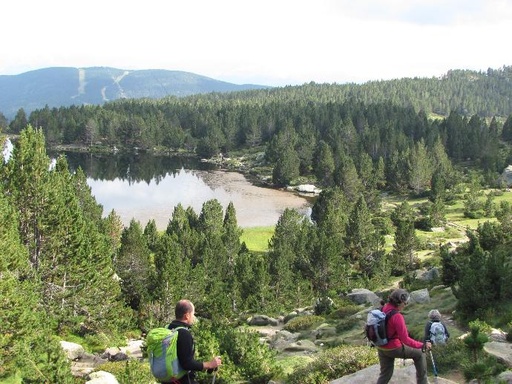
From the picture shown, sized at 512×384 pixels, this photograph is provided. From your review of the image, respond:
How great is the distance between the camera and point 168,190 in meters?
129

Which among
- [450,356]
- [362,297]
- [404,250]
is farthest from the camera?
[404,250]

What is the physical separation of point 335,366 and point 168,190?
11504 cm

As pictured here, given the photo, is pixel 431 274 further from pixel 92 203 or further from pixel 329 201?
pixel 92 203

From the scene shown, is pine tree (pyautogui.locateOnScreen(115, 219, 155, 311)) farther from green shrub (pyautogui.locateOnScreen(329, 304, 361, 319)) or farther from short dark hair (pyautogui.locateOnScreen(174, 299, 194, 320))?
short dark hair (pyautogui.locateOnScreen(174, 299, 194, 320))

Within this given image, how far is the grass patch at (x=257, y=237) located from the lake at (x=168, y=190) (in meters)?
5.43

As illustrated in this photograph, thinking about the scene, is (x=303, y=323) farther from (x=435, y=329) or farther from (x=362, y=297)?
(x=435, y=329)

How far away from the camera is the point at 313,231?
6181 cm

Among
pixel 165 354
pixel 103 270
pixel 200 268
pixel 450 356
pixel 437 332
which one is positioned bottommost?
pixel 200 268

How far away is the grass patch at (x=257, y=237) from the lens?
75.5m

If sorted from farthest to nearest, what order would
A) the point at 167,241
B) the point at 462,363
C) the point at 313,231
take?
the point at 313,231 → the point at 167,241 → the point at 462,363

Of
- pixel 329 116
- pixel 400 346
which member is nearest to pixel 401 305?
pixel 400 346

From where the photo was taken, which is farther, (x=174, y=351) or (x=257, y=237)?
(x=257, y=237)

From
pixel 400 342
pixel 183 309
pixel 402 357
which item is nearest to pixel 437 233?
pixel 402 357

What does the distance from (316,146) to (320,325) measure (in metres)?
129
